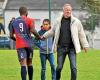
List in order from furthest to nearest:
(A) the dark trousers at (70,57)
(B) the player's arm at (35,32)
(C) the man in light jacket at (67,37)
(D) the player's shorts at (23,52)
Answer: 1. (B) the player's arm at (35,32)
2. (D) the player's shorts at (23,52)
3. (A) the dark trousers at (70,57)
4. (C) the man in light jacket at (67,37)

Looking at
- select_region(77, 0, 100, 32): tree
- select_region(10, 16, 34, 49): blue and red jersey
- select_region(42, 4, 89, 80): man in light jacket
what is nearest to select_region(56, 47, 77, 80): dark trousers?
select_region(42, 4, 89, 80): man in light jacket

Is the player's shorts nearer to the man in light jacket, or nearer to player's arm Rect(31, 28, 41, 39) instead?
player's arm Rect(31, 28, 41, 39)

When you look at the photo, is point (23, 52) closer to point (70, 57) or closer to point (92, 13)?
point (70, 57)

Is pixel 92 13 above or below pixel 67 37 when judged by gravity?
below

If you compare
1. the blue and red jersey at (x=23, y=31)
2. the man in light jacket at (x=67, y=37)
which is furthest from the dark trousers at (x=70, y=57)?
the blue and red jersey at (x=23, y=31)

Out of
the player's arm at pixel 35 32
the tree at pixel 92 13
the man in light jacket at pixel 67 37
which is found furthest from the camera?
the tree at pixel 92 13

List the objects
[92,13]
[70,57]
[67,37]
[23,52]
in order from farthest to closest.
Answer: [92,13] < [23,52] < [70,57] < [67,37]

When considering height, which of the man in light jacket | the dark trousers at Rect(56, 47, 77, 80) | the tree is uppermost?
the man in light jacket

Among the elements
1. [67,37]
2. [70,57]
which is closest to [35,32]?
[67,37]

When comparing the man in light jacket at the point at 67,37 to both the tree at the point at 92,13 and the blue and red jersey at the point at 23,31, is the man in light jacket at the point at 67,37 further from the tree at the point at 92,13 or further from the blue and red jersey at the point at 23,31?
Result: the tree at the point at 92,13

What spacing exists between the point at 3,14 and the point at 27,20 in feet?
176

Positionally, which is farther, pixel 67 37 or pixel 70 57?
pixel 70 57

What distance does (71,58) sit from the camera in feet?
43.5

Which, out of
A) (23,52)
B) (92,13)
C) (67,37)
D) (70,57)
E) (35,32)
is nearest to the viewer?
(67,37)
